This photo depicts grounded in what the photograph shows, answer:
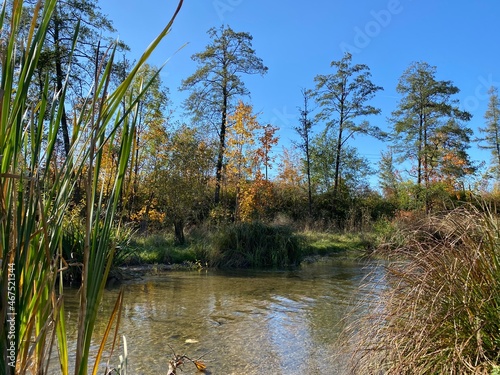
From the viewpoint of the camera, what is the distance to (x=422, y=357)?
6.93 feet

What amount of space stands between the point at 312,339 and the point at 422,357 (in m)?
2.03

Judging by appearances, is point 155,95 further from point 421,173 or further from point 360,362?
point 360,362

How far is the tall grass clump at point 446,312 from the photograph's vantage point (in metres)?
2.09

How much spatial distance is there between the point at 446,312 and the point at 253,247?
893cm

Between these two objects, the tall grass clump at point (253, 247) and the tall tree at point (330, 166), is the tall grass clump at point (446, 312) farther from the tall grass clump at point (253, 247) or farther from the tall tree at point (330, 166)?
the tall tree at point (330, 166)

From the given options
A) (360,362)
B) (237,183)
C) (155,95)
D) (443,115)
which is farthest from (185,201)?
(443,115)

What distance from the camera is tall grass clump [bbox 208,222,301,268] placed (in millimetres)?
10539

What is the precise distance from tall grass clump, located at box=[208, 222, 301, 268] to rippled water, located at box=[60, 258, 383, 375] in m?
2.30

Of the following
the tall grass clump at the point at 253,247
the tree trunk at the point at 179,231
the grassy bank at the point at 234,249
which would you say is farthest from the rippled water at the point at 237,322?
the tree trunk at the point at 179,231

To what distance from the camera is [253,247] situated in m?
11.0

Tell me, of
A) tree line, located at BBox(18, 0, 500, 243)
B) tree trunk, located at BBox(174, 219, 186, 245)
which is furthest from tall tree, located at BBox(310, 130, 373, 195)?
tree trunk, located at BBox(174, 219, 186, 245)

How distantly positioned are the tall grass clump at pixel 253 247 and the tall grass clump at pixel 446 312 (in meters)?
8.04

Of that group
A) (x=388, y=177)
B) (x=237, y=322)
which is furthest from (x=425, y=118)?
(x=237, y=322)

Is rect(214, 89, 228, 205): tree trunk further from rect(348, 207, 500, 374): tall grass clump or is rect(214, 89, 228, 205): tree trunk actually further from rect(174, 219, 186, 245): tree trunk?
rect(348, 207, 500, 374): tall grass clump
